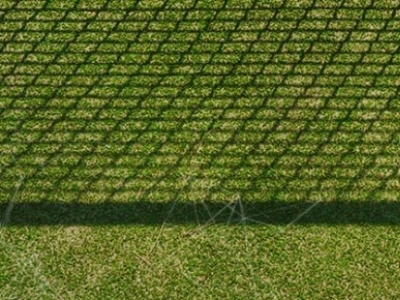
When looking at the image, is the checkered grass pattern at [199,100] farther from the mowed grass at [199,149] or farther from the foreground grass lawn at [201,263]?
the foreground grass lawn at [201,263]

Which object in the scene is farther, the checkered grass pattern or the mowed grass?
the checkered grass pattern

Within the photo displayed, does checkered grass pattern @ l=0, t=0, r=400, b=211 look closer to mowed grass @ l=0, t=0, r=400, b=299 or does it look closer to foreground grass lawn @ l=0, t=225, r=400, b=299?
mowed grass @ l=0, t=0, r=400, b=299

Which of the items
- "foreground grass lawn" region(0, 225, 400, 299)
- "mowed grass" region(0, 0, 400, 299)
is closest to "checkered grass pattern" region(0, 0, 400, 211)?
"mowed grass" region(0, 0, 400, 299)

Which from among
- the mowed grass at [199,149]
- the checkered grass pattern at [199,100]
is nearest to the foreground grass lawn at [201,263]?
the mowed grass at [199,149]

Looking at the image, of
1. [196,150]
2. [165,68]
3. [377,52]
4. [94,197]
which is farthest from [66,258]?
[377,52]

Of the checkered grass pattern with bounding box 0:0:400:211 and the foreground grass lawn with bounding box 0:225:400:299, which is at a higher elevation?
the checkered grass pattern with bounding box 0:0:400:211

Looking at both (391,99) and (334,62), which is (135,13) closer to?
(334,62)

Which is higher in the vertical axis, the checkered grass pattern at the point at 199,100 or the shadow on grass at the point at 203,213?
the checkered grass pattern at the point at 199,100

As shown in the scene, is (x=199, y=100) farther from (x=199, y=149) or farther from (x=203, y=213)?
(x=203, y=213)
